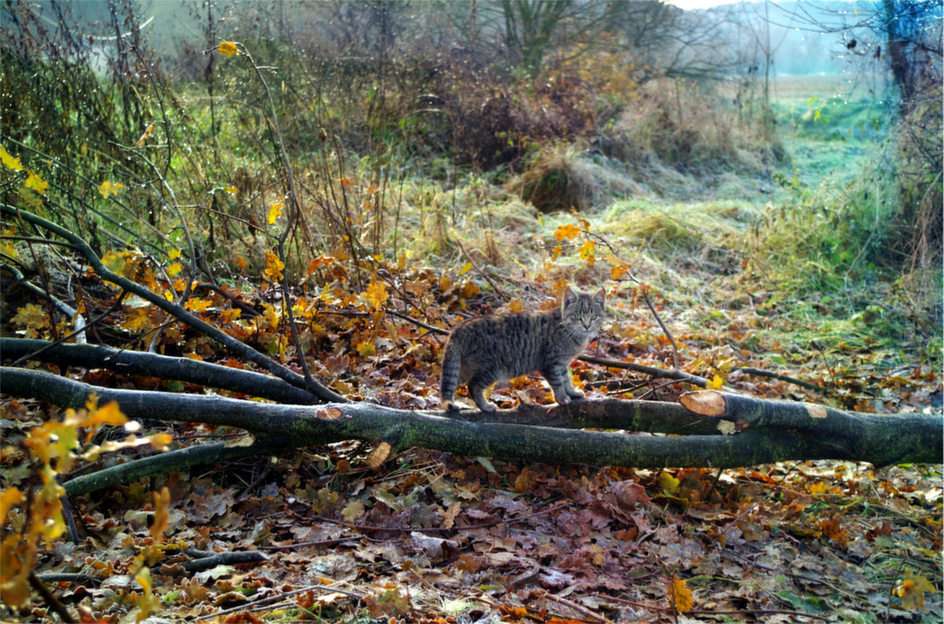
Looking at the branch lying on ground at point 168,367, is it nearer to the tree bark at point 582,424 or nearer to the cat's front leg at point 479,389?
the tree bark at point 582,424

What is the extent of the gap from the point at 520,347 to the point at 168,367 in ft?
5.98

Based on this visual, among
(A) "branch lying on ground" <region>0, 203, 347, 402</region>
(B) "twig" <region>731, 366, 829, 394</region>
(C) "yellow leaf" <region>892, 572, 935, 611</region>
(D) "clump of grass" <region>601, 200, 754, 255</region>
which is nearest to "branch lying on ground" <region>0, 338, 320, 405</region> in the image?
(A) "branch lying on ground" <region>0, 203, 347, 402</region>

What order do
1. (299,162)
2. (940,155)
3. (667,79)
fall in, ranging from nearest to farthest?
(299,162) < (940,155) < (667,79)

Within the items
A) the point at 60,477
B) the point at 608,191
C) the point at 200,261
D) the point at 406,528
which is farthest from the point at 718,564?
the point at 608,191

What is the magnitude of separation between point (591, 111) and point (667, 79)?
14.0 ft

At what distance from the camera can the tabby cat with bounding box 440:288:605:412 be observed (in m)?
4.39

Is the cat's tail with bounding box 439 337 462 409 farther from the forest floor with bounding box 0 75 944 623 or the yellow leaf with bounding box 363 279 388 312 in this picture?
the yellow leaf with bounding box 363 279 388 312

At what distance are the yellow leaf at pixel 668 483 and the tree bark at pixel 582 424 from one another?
0.69 feet

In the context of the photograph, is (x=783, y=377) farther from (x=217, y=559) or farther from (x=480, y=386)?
(x=217, y=559)

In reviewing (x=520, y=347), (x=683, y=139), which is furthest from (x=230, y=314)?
(x=683, y=139)

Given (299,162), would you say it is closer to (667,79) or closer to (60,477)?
(60,477)

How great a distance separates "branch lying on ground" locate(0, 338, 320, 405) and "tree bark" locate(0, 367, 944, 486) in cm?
30

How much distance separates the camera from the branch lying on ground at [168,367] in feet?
13.7

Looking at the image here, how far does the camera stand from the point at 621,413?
434 centimetres
